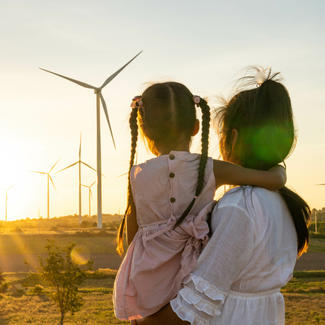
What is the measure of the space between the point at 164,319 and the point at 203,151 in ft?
3.65

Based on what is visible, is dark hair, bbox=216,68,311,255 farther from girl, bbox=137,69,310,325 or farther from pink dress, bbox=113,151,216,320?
pink dress, bbox=113,151,216,320

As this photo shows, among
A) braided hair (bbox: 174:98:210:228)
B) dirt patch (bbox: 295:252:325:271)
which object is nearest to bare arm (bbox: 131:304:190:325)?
braided hair (bbox: 174:98:210:228)

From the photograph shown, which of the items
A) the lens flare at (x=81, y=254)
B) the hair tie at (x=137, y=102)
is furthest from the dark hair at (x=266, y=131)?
the lens flare at (x=81, y=254)

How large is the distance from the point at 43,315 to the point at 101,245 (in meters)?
41.5

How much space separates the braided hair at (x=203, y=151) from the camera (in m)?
3.43

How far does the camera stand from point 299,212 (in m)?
3.37

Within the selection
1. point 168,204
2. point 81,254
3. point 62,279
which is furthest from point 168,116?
point 81,254

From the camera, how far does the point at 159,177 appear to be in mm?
3557

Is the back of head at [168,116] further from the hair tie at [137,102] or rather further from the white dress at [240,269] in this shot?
the white dress at [240,269]

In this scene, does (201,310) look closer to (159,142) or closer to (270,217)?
(270,217)

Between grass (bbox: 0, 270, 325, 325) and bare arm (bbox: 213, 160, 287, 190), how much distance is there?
19969mm

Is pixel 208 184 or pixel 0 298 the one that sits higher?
pixel 208 184

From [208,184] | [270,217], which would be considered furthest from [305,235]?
[208,184]

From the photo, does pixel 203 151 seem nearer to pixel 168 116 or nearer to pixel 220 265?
pixel 168 116
